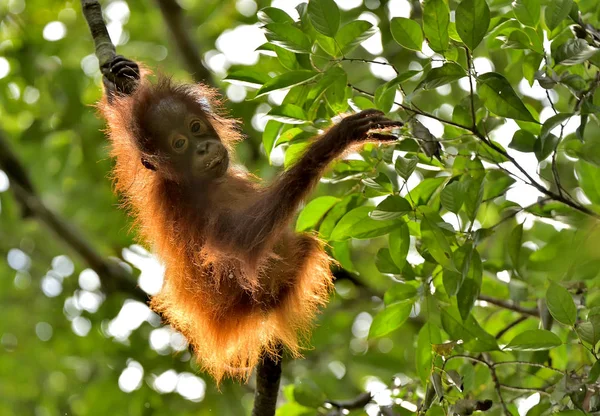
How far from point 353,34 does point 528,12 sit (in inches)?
20.9

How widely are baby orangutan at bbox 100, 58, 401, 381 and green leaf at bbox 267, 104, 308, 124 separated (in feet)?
1.25

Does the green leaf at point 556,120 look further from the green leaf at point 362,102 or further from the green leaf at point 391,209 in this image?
the green leaf at point 362,102

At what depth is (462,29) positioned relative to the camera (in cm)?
231

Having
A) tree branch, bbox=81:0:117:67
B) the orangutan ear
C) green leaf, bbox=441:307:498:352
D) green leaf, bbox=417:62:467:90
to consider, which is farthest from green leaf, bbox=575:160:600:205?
tree branch, bbox=81:0:117:67

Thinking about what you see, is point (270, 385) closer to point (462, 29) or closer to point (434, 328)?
point (434, 328)

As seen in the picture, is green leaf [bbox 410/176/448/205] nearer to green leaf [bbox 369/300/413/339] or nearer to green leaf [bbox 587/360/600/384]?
green leaf [bbox 369/300/413/339]

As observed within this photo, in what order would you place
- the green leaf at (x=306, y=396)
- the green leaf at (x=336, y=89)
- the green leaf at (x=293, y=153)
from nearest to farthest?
the green leaf at (x=336, y=89)
the green leaf at (x=293, y=153)
the green leaf at (x=306, y=396)

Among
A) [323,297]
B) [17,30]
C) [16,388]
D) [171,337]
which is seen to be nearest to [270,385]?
[323,297]

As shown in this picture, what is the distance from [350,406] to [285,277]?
0.58 meters

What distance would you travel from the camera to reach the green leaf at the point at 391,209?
243 cm

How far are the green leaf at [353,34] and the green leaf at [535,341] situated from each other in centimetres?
102

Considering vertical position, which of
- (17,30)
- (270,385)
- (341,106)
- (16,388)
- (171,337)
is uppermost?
(341,106)

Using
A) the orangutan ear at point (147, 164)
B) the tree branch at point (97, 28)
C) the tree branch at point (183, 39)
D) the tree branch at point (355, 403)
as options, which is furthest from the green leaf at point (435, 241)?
the tree branch at point (183, 39)

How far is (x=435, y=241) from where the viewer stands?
2.49 meters
